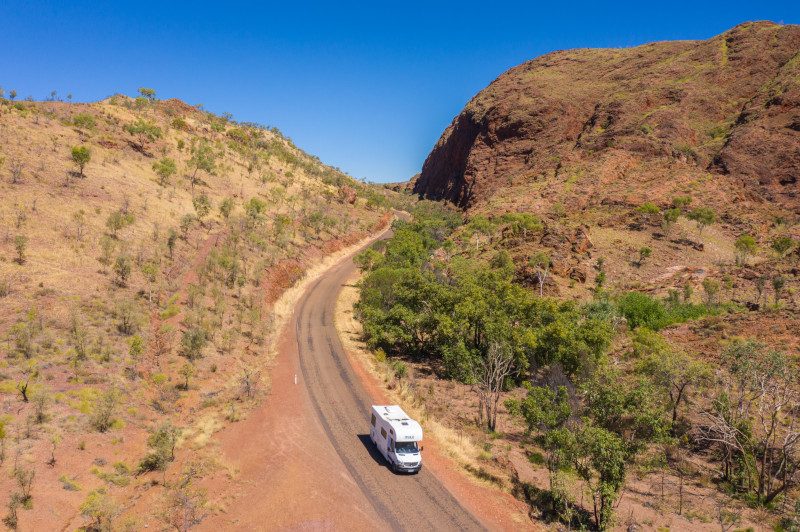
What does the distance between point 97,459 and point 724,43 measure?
13280 centimetres

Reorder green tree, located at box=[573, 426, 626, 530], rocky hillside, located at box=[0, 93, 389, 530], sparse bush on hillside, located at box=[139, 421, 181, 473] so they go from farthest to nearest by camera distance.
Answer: sparse bush on hillside, located at box=[139, 421, 181, 473], rocky hillside, located at box=[0, 93, 389, 530], green tree, located at box=[573, 426, 626, 530]

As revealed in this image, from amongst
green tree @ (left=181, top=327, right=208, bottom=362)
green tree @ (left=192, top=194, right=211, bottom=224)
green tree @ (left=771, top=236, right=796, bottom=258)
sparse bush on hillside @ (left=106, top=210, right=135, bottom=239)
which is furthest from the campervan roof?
green tree @ (left=771, top=236, right=796, bottom=258)

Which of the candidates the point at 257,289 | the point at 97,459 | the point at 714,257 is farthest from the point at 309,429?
the point at 714,257

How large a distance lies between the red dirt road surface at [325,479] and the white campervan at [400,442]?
605mm

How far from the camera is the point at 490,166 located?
107062 millimetres

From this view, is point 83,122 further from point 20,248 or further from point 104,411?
point 104,411

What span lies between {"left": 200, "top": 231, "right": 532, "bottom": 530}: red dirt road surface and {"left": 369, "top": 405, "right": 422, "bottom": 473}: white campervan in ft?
1.99

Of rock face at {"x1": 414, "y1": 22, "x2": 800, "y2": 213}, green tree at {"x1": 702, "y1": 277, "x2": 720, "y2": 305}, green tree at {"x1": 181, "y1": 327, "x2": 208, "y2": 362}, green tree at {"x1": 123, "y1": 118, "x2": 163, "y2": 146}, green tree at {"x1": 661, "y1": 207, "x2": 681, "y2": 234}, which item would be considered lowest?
green tree at {"x1": 181, "y1": 327, "x2": 208, "y2": 362}

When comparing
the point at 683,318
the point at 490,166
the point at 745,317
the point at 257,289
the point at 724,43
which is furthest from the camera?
the point at 490,166

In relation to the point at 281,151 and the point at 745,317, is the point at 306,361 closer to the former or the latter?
the point at 745,317

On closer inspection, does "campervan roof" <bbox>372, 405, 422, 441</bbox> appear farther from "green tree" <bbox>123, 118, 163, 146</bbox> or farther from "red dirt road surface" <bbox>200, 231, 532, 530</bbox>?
"green tree" <bbox>123, 118, 163, 146</bbox>

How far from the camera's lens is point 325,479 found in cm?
1953

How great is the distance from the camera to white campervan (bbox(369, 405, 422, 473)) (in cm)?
2020

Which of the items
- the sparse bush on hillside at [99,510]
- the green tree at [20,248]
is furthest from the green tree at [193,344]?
the sparse bush on hillside at [99,510]
